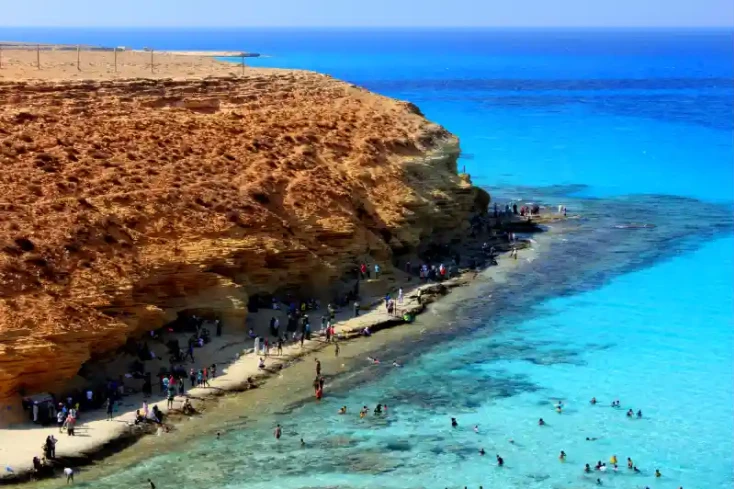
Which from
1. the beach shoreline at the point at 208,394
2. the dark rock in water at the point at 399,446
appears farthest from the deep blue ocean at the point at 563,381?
the beach shoreline at the point at 208,394

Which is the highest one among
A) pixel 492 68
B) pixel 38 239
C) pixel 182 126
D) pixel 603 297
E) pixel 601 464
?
pixel 492 68

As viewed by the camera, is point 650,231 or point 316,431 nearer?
point 316,431

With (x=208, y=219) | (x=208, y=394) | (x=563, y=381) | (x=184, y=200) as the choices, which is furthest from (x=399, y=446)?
(x=184, y=200)

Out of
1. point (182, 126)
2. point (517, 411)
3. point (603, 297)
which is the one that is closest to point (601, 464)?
point (517, 411)

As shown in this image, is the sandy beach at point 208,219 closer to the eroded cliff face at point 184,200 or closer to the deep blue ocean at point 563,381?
A: the eroded cliff face at point 184,200

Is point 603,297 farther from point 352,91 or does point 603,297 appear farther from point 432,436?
point 352,91
